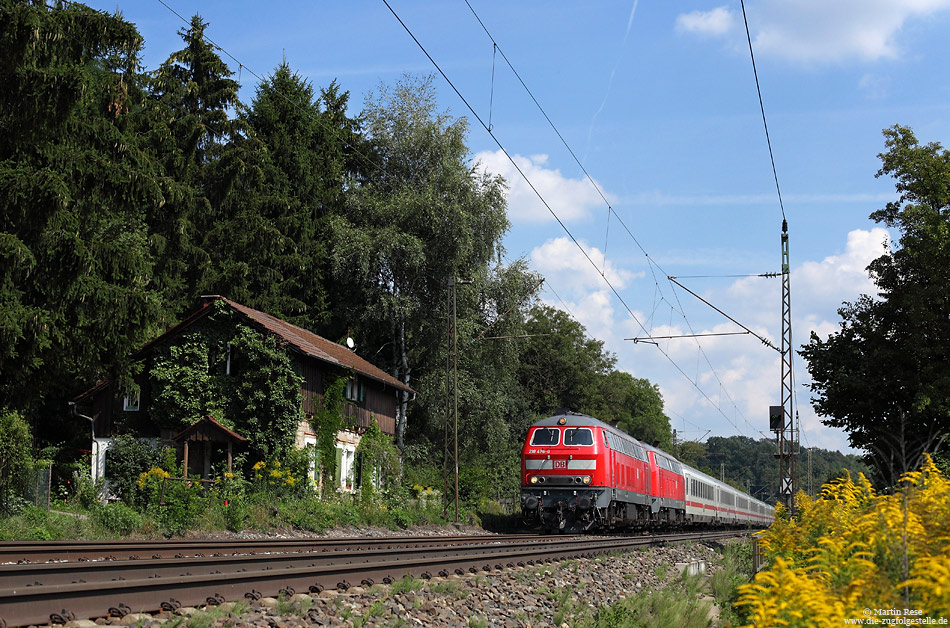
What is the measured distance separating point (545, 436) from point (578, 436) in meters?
1.26

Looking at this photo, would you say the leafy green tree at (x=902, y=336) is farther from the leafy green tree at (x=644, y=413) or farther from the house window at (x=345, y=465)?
the leafy green tree at (x=644, y=413)

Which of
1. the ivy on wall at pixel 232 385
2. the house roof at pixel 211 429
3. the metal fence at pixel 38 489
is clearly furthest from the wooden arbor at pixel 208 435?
the metal fence at pixel 38 489

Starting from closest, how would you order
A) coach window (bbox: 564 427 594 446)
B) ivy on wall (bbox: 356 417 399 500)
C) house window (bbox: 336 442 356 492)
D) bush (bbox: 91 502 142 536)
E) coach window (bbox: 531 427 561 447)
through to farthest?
bush (bbox: 91 502 142 536)
coach window (bbox: 564 427 594 446)
coach window (bbox: 531 427 561 447)
house window (bbox: 336 442 356 492)
ivy on wall (bbox: 356 417 399 500)

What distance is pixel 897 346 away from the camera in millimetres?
33188

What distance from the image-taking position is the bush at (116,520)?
18.8 metres

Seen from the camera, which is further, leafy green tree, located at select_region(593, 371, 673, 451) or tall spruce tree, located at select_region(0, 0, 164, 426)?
leafy green tree, located at select_region(593, 371, 673, 451)

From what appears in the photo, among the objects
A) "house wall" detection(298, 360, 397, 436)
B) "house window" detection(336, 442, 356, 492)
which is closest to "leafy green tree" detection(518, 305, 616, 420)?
"house wall" detection(298, 360, 397, 436)

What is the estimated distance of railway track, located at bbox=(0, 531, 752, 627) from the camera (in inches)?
302

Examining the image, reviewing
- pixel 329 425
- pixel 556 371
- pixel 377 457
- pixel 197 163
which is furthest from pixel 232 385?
pixel 556 371

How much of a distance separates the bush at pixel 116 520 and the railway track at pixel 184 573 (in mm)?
4186

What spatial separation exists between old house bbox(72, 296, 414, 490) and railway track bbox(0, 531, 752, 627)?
15.5m

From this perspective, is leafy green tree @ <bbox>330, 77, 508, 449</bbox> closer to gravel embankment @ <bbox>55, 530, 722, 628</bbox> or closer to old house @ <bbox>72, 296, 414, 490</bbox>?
old house @ <bbox>72, 296, 414, 490</bbox>

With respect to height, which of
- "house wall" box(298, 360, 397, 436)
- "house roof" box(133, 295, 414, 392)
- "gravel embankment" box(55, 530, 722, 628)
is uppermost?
"house roof" box(133, 295, 414, 392)

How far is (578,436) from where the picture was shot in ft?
90.3
